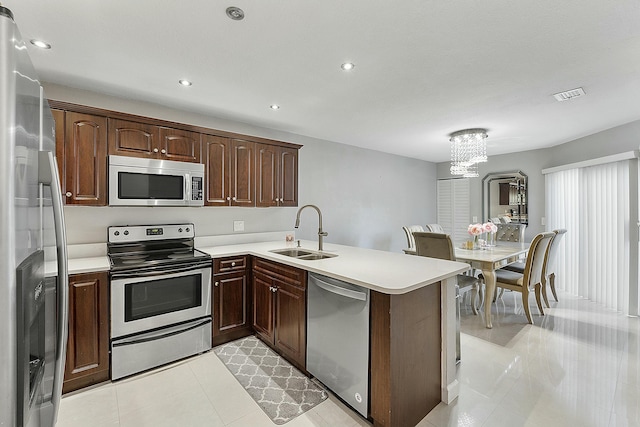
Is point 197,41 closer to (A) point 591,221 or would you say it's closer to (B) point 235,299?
(B) point 235,299

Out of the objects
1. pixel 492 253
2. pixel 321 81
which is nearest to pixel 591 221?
pixel 492 253

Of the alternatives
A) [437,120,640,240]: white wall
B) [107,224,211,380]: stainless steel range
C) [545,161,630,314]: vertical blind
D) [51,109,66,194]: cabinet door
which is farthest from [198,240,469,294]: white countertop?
[437,120,640,240]: white wall

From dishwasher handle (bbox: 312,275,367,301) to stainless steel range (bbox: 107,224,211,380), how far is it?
1.15 m

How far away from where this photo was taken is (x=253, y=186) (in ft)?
11.1

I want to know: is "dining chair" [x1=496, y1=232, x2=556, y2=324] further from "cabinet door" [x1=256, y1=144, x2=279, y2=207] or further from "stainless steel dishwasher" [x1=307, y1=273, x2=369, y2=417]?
"cabinet door" [x1=256, y1=144, x2=279, y2=207]

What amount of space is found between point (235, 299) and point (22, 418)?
2.18 meters

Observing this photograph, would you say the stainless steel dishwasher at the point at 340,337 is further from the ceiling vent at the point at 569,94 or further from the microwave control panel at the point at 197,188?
the ceiling vent at the point at 569,94

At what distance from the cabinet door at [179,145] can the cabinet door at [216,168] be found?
9 cm

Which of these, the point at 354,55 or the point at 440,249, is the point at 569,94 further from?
the point at 354,55

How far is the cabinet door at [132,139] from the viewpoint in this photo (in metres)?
2.50

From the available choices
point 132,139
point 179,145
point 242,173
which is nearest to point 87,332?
point 132,139

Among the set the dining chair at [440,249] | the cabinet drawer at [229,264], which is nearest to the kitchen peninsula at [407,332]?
the cabinet drawer at [229,264]

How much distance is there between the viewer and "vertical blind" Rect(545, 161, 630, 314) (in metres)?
3.70

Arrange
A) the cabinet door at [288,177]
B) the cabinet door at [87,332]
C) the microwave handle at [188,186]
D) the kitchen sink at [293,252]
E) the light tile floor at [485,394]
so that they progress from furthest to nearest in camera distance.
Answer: the cabinet door at [288,177], the kitchen sink at [293,252], the microwave handle at [188,186], the cabinet door at [87,332], the light tile floor at [485,394]
